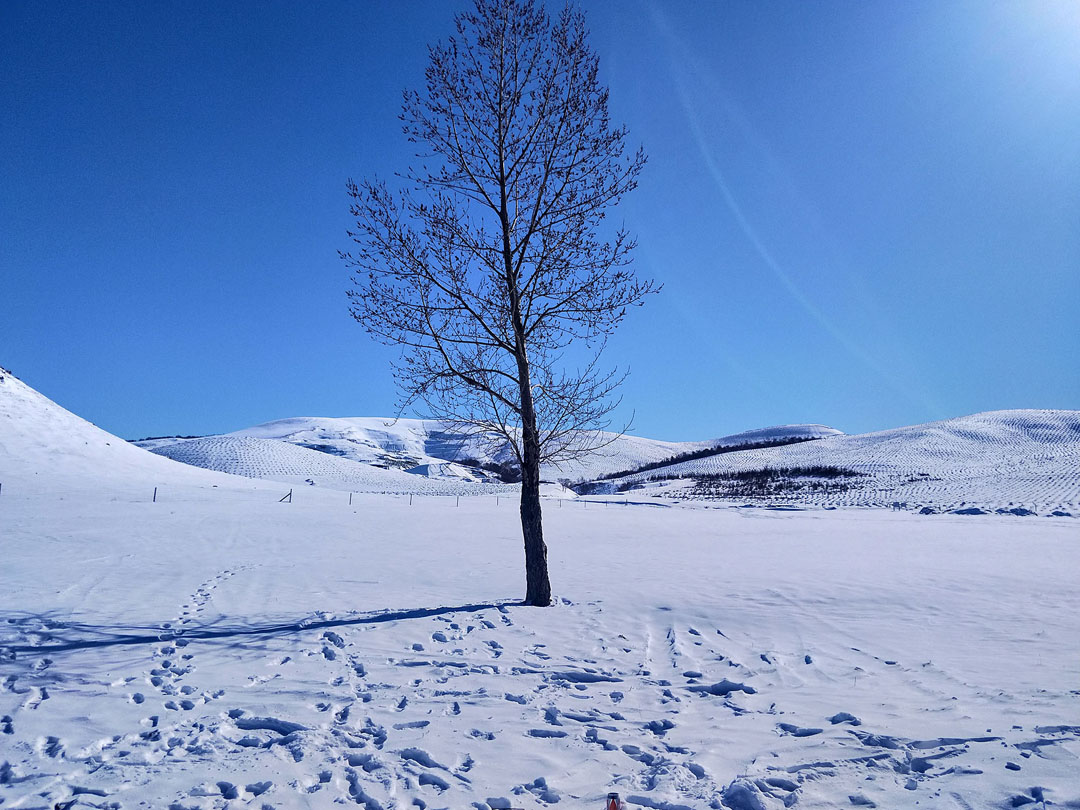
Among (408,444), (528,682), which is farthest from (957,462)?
(408,444)

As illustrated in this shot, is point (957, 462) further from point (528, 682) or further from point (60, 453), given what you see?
point (60, 453)

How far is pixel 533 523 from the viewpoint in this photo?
10.2m

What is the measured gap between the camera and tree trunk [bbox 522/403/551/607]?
10141mm

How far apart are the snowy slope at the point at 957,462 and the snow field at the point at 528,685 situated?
35.1m

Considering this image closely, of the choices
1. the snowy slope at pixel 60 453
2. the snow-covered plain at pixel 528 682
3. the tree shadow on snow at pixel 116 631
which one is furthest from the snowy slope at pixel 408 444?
the tree shadow on snow at pixel 116 631

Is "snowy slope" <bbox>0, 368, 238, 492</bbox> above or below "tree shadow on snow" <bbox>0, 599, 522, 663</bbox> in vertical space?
above

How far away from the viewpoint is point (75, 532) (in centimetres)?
1811

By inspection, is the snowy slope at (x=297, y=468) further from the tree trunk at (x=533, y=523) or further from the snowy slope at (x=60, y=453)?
the tree trunk at (x=533, y=523)

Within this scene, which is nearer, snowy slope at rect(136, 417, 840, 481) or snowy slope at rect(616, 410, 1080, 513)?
snowy slope at rect(616, 410, 1080, 513)

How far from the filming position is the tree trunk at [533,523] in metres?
10.1

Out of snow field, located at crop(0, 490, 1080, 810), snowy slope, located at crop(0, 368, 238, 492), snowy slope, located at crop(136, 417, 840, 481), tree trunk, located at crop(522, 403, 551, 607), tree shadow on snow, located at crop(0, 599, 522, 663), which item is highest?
snowy slope, located at crop(136, 417, 840, 481)

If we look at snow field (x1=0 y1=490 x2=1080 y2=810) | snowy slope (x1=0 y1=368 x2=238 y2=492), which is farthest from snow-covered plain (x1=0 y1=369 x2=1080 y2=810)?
snowy slope (x1=0 y1=368 x2=238 y2=492)

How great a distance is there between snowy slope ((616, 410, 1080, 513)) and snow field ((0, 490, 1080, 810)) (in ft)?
115

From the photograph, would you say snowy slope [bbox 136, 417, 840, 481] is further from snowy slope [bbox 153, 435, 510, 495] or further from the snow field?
the snow field
